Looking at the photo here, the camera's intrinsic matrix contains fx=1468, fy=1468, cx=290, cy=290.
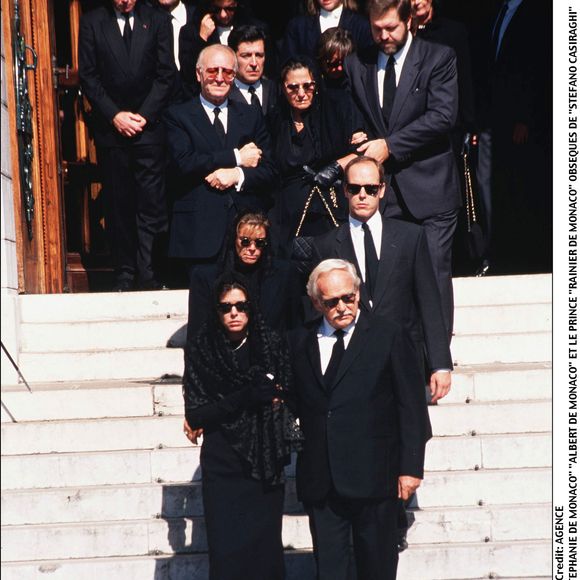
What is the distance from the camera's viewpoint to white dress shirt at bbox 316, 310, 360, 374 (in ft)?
22.6

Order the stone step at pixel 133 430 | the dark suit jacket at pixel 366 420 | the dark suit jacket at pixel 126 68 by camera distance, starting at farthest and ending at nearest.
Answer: the dark suit jacket at pixel 126 68
the stone step at pixel 133 430
the dark suit jacket at pixel 366 420

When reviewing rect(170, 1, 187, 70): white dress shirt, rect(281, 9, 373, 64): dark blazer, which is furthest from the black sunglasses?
rect(170, 1, 187, 70): white dress shirt

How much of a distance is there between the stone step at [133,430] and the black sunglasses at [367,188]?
1750 millimetres

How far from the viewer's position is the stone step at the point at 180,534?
7.94 metres

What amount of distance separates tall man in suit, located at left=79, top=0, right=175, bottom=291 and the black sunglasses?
3342 mm

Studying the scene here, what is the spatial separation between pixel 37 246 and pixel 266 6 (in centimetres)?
386

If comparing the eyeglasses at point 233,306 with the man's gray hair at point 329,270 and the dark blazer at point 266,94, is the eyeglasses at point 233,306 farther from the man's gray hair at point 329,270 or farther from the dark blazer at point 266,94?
the dark blazer at point 266,94

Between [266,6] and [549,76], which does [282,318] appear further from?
[266,6]

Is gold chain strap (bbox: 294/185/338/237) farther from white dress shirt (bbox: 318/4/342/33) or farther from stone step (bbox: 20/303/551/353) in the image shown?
white dress shirt (bbox: 318/4/342/33)

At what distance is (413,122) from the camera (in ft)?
28.8

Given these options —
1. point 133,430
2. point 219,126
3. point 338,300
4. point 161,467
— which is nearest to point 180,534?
point 161,467

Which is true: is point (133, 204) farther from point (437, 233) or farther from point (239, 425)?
point (239, 425)

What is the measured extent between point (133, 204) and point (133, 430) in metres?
2.72

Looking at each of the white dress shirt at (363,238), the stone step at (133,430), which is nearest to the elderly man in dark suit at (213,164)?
the stone step at (133,430)
